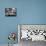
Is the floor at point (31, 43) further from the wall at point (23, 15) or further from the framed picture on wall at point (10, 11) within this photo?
the framed picture on wall at point (10, 11)

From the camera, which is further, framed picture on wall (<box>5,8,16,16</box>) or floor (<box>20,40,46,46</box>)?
framed picture on wall (<box>5,8,16,16</box>)

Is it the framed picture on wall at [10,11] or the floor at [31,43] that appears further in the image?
the framed picture on wall at [10,11]

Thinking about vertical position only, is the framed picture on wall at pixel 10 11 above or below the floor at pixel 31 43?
above

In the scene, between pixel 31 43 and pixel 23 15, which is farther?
pixel 23 15

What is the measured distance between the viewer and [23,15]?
2.68 metres

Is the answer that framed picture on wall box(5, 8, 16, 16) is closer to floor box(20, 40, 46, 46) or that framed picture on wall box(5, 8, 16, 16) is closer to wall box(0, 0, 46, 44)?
wall box(0, 0, 46, 44)

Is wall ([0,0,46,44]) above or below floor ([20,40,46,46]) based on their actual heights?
above

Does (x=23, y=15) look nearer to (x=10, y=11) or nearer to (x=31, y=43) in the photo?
(x=10, y=11)

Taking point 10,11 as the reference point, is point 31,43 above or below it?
below

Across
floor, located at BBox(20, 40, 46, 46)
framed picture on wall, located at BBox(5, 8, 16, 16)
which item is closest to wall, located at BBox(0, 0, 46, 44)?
framed picture on wall, located at BBox(5, 8, 16, 16)

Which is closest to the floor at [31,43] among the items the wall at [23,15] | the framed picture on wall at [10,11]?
the wall at [23,15]

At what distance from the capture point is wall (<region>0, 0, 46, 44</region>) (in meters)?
2.66

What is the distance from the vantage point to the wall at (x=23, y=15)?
266 centimetres

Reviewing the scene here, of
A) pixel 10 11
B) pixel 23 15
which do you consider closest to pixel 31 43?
pixel 23 15
